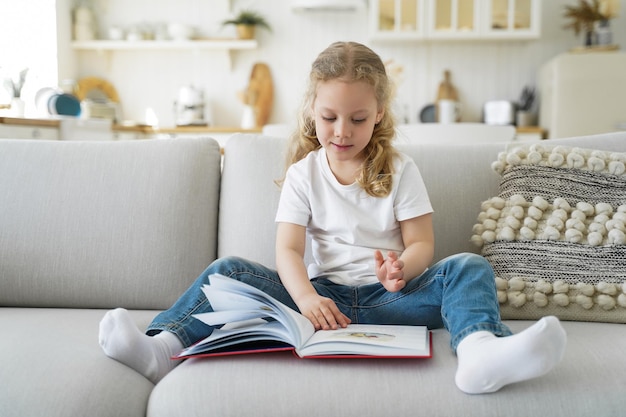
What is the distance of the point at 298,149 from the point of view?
1.58m

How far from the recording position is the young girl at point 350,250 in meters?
1.16

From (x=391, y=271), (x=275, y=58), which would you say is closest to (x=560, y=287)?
(x=391, y=271)

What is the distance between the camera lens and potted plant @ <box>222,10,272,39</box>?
15.2 ft

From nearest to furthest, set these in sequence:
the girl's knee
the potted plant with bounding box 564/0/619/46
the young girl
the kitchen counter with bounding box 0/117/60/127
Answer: the young girl → the girl's knee → the kitchen counter with bounding box 0/117/60/127 → the potted plant with bounding box 564/0/619/46

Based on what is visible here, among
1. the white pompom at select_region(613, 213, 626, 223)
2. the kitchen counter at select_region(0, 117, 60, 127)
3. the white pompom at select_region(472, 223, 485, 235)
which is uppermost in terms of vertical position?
the kitchen counter at select_region(0, 117, 60, 127)

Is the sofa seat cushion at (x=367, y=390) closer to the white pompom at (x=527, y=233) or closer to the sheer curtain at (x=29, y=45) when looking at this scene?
the white pompom at (x=527, y=233)

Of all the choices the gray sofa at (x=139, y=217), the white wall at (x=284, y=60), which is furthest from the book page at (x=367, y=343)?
the white wall at (x=284, y=60)

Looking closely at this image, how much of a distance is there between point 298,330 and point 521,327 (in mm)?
495

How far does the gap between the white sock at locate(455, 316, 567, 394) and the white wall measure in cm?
383

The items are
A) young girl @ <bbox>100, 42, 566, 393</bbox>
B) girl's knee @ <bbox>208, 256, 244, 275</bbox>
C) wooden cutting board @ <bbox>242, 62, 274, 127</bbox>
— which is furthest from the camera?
wooden cutting board @ <bbox>242, 62, 274, 127</bbox>

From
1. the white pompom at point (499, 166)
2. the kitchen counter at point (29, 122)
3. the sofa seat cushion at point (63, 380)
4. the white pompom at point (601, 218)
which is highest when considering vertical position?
the kitchen counter at point (29, 122)

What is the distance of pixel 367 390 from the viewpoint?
1.01 metres

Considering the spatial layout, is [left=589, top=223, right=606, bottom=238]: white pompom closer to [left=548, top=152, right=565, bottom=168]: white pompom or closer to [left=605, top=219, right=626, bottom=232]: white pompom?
[left=605, top=219, right=626, bottom=232]: white pompom

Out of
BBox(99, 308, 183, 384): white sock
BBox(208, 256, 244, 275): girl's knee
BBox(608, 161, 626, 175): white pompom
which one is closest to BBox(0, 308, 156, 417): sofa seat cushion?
BBox(99, 308, 183, 384): white sock
